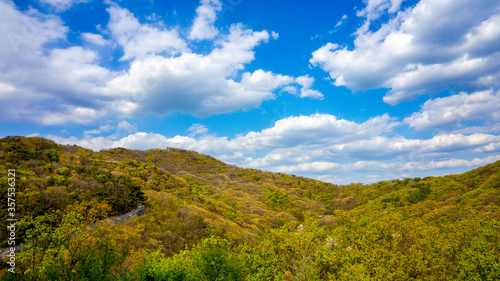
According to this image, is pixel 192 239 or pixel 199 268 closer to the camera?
pixel 199 268

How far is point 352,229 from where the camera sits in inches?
1126

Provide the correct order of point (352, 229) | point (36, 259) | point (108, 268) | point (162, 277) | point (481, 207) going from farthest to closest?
point (481, 207) < point (352, 229) < point (162, 277) < point (108, 268) < point (36, 259)

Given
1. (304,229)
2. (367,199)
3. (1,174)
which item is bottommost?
(367,199)

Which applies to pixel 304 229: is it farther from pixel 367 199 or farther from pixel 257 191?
pixel 257 191

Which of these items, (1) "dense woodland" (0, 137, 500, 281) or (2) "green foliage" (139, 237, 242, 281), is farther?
(2) "green foliage" (139, 237, 242, 281)

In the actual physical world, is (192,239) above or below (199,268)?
below

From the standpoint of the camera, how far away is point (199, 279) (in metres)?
24.2

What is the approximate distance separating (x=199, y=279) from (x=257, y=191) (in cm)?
10420

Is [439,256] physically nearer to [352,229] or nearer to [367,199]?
[352,229]

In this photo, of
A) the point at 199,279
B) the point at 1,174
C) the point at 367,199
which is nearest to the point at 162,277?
the point at 199,279

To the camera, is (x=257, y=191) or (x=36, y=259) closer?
(x=36, y=259)

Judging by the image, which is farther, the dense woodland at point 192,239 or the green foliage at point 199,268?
the green foliage at point 199,268

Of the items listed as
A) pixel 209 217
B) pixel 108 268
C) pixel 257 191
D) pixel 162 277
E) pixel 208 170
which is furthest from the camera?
pixel 208 170

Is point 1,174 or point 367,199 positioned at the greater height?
point 1,174
